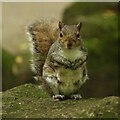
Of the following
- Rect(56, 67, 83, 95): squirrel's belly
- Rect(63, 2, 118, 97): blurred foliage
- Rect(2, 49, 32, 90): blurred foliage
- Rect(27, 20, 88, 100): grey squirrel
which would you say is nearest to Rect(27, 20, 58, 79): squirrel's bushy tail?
Rect(27, 20, 88, 100): grey squirrel

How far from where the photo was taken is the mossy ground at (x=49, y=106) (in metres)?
4.57

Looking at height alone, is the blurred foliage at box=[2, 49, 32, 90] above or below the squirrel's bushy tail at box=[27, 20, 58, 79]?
below

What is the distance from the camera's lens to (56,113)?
4801mm

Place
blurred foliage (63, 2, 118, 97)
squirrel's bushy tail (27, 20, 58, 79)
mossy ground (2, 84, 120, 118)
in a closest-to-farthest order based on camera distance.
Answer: mossy ground (2, 84, 120, 118) → squirrel's bushy tail (27, 20, 58, 79) → blurred foliage (63, 2, 118, 97)

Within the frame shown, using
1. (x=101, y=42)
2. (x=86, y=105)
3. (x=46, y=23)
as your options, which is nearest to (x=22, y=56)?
(x=101, y=42)

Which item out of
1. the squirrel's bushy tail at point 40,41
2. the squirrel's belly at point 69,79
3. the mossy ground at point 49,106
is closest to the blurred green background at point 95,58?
the squirrel's bushy tail at point 40,41

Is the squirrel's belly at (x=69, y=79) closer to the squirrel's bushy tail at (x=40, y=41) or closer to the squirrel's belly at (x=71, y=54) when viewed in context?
the squirrel's belly at (x=71, y=54)

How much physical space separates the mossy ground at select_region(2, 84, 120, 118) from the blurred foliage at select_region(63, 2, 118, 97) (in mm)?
2623

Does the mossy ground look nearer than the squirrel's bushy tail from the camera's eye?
Yes

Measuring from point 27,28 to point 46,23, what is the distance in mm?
189

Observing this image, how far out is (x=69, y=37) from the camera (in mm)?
5191

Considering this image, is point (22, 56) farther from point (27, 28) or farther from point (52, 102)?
point (52, 102)

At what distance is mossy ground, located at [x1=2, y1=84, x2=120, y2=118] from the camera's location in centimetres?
457

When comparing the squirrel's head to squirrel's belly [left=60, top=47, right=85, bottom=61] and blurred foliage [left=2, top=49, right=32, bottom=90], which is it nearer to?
squirrel's belly [left=60, top=47, right=85, bottom=61]
